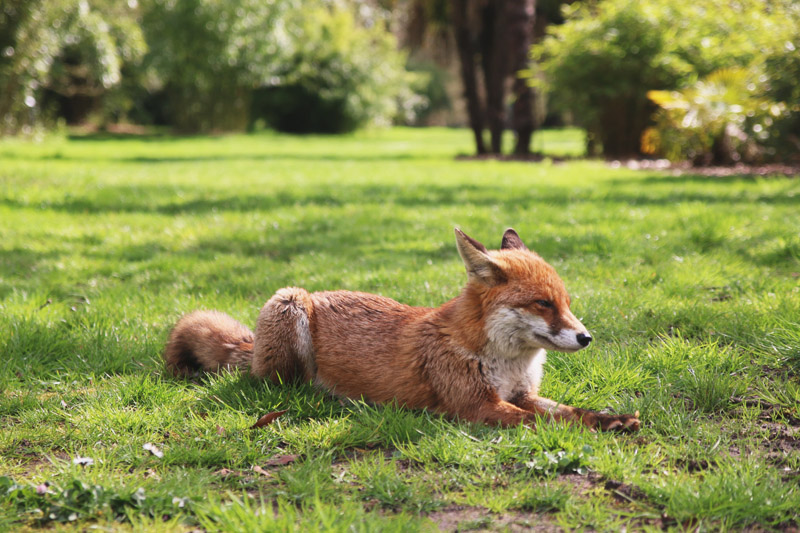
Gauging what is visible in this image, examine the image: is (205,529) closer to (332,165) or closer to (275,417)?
(275,417)

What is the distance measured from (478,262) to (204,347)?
2084mm

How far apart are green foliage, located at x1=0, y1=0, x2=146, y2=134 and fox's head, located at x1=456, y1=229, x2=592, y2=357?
19880 millimetres

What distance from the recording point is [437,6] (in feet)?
78.1

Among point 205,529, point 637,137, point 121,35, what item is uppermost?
point 121,35

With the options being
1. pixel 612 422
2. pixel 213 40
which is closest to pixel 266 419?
pixel 612 422

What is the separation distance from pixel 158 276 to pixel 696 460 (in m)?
5.59

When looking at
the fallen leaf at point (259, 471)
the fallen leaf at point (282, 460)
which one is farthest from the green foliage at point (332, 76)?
the fallen leaf at point (259, 471)

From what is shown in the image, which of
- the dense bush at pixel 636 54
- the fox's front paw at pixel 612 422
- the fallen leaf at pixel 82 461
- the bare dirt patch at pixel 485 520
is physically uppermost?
the dense bush at pixel 636 54

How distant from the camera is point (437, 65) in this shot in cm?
2689

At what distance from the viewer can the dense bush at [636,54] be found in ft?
53.5

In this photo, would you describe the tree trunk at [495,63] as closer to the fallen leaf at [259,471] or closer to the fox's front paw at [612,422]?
the fox's front paw at [612,422]

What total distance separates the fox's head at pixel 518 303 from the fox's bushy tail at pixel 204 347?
1.75 metres

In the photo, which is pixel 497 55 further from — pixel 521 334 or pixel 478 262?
pixel 521 334

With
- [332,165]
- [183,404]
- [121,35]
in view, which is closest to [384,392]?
[183,404]
